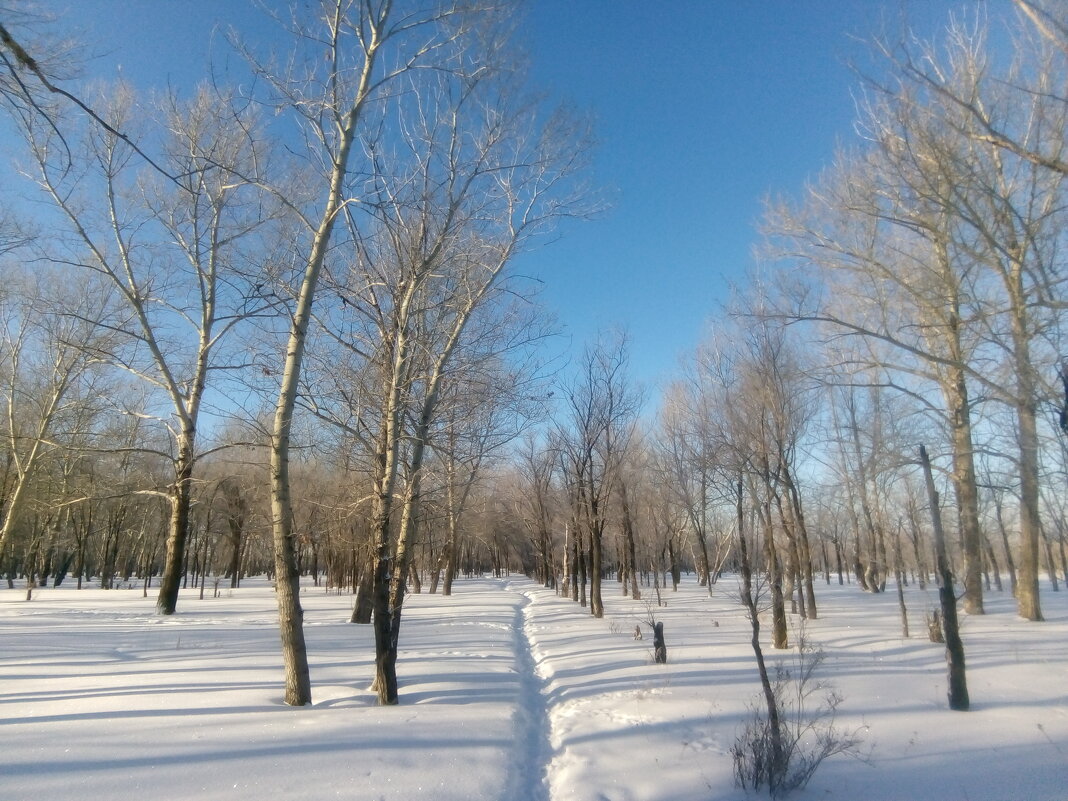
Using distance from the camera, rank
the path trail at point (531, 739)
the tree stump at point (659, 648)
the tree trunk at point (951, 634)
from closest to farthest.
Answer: the path trail at point (531, 739)
the tree trunk at point (951, 634)
the tree stump at point (659, 648)

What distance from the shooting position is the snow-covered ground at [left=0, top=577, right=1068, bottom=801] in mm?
4703

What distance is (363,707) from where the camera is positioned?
6.66 meters

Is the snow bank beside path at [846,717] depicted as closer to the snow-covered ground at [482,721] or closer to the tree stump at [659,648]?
the snow-covered ground at [482,721]

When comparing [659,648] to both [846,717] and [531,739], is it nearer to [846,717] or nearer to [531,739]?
[846,717]

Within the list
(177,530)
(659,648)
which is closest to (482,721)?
(659,648)

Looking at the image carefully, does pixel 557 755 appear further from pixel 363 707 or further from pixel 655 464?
pixel 655 464

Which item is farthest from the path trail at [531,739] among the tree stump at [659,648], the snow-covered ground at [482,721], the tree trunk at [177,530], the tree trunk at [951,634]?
the tree trunk at [177,530]

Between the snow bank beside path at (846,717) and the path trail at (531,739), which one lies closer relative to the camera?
the path trail at (531,739)

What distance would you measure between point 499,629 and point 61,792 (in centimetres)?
1195

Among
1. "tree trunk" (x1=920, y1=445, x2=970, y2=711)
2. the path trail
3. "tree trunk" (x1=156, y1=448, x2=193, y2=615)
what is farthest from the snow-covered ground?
"tree trunk" (x1=156, y1=448, x2=193, y2=615)

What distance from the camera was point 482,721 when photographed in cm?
650

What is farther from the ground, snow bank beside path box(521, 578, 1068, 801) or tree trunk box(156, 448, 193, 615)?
tree trunk box(156, 448, 193, 615)

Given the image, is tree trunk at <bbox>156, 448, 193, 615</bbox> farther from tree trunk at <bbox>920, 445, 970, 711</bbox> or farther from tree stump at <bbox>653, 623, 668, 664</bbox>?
tree trunk at <bbox>920, 445, 970, 711</bbox>

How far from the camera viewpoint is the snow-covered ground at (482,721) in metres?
4.70
